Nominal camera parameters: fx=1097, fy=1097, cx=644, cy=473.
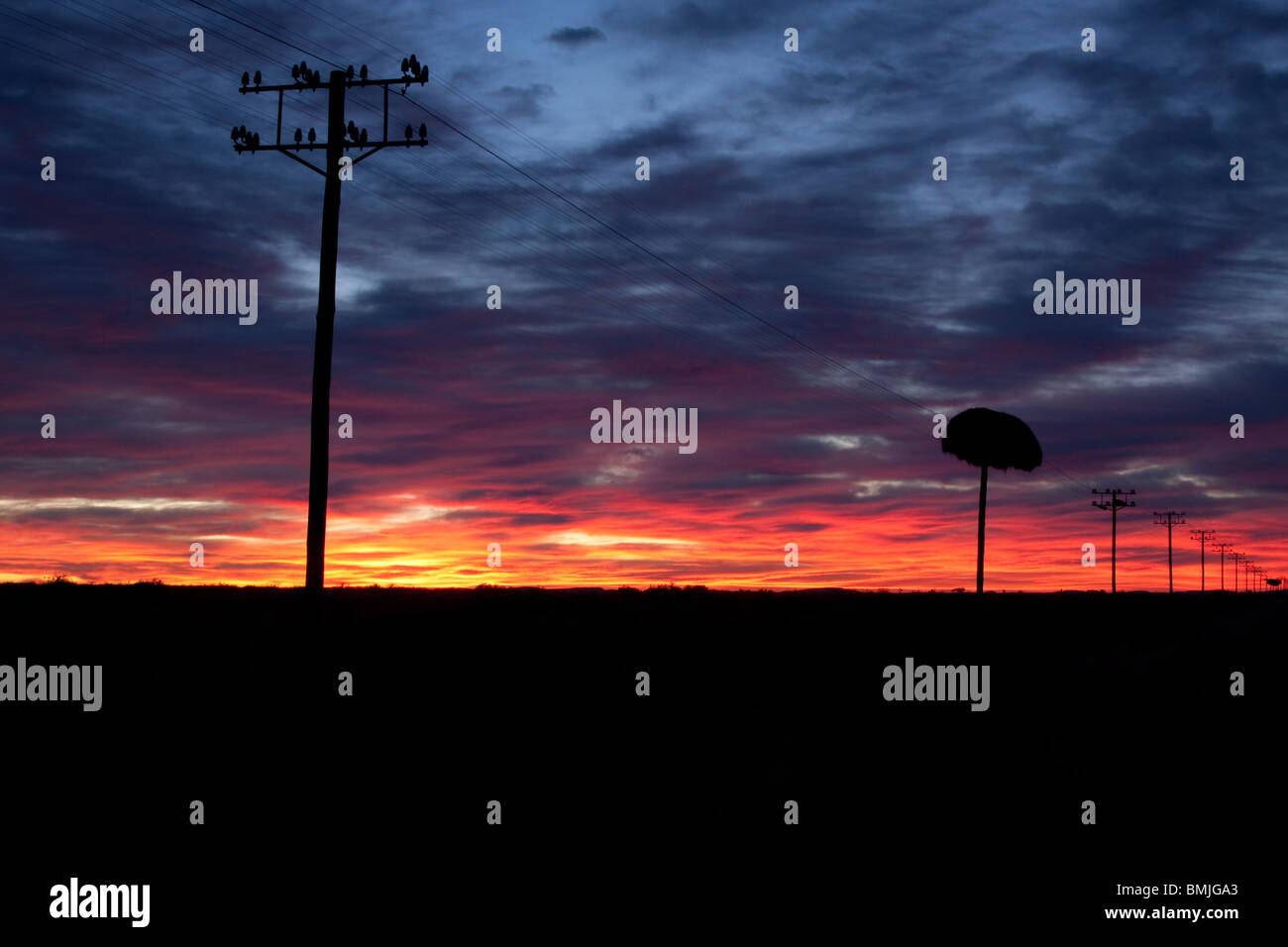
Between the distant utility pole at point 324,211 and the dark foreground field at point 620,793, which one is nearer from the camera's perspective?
the dark foreground field at point 620,793

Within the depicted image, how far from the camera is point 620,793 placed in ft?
36.3

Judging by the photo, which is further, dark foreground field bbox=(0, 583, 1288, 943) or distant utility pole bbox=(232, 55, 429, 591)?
distant utility pole bbox=(232, 55, 429, 591)

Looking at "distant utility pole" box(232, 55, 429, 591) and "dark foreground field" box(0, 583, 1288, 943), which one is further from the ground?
"distant utility pole" box(232, 55, 429, 591)

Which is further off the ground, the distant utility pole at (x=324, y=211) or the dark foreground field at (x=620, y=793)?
the distant utility pole at (x=324, y=211)

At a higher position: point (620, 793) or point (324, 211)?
point (324, 211)

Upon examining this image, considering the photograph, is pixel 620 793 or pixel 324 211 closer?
pixel 620 793

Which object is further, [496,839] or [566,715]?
[566,715]

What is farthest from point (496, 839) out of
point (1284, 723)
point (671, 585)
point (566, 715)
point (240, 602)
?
point (671, 585)

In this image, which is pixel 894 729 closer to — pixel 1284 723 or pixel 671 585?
pixel 1284 723

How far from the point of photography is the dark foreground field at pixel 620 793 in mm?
7555

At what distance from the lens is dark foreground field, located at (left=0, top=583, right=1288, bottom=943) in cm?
755

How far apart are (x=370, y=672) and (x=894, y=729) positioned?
1048cm

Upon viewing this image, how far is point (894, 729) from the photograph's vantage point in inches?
609
